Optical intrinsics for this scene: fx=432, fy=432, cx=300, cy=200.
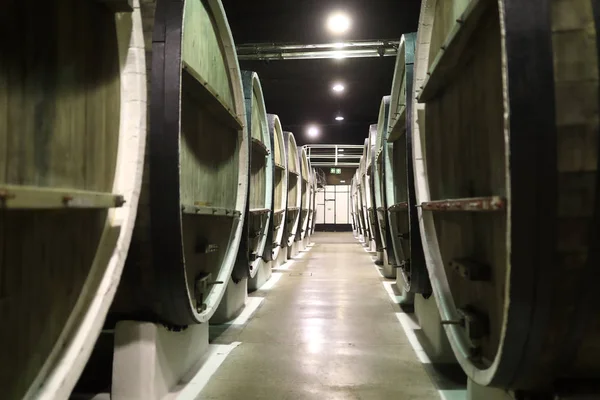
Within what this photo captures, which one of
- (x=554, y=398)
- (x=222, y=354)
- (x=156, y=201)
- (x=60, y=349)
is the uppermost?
(x=156, y=201)

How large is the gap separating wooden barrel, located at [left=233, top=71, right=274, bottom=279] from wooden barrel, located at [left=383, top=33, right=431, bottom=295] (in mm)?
1280

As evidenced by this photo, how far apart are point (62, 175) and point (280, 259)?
20.5 ft

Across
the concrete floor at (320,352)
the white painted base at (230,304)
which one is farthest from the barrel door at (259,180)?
the concrete floor at (320,352)

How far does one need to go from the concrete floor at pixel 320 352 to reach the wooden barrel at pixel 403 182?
1.66ft

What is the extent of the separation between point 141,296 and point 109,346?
0.65 metres

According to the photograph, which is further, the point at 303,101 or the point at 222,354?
the point at 303,101

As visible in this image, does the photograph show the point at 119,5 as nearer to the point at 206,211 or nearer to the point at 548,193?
the point at 206,211

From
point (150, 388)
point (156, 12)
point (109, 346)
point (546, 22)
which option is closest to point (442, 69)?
point (546, 22)

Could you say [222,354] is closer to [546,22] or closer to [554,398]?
[554,398]

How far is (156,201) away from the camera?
1819 mm

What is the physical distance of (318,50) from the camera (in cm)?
793

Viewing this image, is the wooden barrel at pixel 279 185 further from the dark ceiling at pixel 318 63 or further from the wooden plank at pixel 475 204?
the wooden plank at pixel 475 204

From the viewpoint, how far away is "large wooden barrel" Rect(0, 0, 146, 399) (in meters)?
1.10

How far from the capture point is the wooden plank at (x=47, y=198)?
2.95 ft
